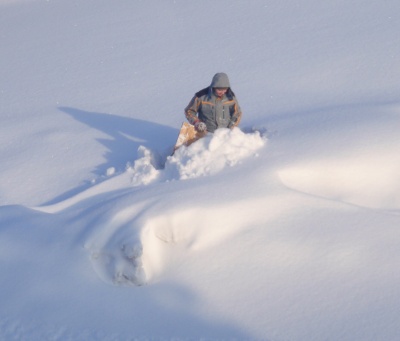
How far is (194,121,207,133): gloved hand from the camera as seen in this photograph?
5.65 meters

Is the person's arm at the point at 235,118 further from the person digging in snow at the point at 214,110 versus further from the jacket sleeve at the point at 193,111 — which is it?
the jacket sleeve at the point at 193,111

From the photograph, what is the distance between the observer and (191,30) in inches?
371

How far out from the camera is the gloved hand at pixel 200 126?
5648 mm

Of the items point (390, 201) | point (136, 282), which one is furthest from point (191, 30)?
point (136, 282)

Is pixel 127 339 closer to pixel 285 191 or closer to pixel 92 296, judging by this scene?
pixel 92 296

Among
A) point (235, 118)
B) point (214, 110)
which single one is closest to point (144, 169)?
→ point (214, 110)

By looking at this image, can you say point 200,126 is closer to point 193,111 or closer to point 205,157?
point 193,111

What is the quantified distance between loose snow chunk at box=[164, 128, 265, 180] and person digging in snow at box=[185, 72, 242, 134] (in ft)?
1.18

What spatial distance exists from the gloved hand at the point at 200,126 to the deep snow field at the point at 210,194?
11.4 inches

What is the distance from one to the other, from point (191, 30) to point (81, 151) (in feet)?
12.4

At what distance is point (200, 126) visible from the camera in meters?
5.65

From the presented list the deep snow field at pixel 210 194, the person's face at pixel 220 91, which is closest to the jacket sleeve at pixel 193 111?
the person's face at pixel 220 91

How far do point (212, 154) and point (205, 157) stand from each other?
7 cm

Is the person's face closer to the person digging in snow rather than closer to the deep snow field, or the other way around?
the person digging in snow
